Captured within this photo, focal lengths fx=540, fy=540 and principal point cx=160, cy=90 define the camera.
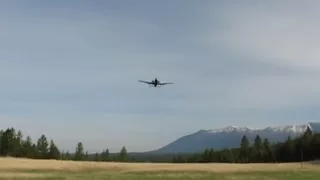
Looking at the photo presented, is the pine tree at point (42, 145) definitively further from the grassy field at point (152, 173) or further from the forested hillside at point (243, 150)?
the grassy field at point (152, 173)

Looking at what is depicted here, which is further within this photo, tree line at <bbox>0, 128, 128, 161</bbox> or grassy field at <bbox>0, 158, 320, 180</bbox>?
tree line at <bbox>0, 128, 128, 161</bbox>

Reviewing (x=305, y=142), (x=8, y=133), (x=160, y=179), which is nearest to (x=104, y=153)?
(x=8, y=133)

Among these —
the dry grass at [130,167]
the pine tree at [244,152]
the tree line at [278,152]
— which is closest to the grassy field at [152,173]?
the dry grass at [130,167]

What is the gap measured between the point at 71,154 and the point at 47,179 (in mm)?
145915

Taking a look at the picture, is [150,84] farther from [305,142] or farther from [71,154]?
[71,154]

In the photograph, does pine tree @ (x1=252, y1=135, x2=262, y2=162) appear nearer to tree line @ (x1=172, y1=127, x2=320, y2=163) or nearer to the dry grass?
tree line @ (x1=172, y1=127, x2=320, y2=163)

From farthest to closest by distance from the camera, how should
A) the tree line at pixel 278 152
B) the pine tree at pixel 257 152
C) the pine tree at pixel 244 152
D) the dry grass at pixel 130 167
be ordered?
the pine tree at pixel 244 152, the pine tree at pixel 257 152, the tree line at pixel 278 152, the dry grass at pixel 130 167

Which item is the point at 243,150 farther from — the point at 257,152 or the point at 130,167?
the point at 130,167

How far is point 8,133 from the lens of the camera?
156625 mm

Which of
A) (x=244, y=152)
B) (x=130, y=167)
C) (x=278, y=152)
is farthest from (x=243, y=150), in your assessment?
(x=130, y=167)

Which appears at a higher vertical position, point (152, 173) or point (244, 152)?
point (244, 152)

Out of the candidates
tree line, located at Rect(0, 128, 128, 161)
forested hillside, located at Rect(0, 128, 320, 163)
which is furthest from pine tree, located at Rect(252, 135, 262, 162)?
tree line, located at Rect(0, 128, 128, 161)

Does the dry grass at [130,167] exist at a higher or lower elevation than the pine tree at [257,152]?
lower

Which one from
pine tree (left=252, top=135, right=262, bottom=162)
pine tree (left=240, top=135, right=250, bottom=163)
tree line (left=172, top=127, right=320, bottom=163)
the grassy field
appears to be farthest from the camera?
pine tree (left=240, top=135, right=250, bottom=163)
